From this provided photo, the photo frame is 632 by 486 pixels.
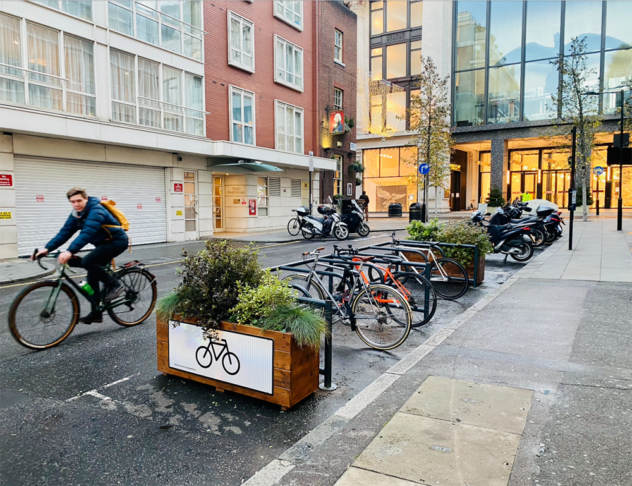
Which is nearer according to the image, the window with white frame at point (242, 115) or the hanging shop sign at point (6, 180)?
the hanging shop sign at point (6, 180)

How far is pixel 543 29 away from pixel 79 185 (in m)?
33.5

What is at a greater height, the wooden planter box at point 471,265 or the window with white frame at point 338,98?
the window with white frame at point 338,98

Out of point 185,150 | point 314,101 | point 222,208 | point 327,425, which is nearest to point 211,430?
point 327,425

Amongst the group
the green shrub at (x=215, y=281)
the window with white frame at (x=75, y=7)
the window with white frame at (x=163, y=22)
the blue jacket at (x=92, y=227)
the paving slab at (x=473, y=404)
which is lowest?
the paving slab at (x=473, y=404)

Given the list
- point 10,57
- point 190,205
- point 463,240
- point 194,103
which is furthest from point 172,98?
point 463,240

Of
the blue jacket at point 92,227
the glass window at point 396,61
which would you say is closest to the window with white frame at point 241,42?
the blue jacket at point 92,227

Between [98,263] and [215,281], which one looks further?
[98,263]

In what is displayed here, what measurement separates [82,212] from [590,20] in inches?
1485

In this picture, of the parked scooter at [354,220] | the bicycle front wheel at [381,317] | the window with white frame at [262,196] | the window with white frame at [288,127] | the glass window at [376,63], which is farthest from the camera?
the glass window at [376,63]

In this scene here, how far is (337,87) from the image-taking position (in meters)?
30.2

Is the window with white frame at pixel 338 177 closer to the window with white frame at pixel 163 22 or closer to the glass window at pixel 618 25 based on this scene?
the window with white frame at pixel 163 22

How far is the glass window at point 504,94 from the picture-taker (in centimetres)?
3506

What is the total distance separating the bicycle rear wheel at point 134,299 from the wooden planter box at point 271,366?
239cm

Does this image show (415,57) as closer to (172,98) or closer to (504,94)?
(504,94)
